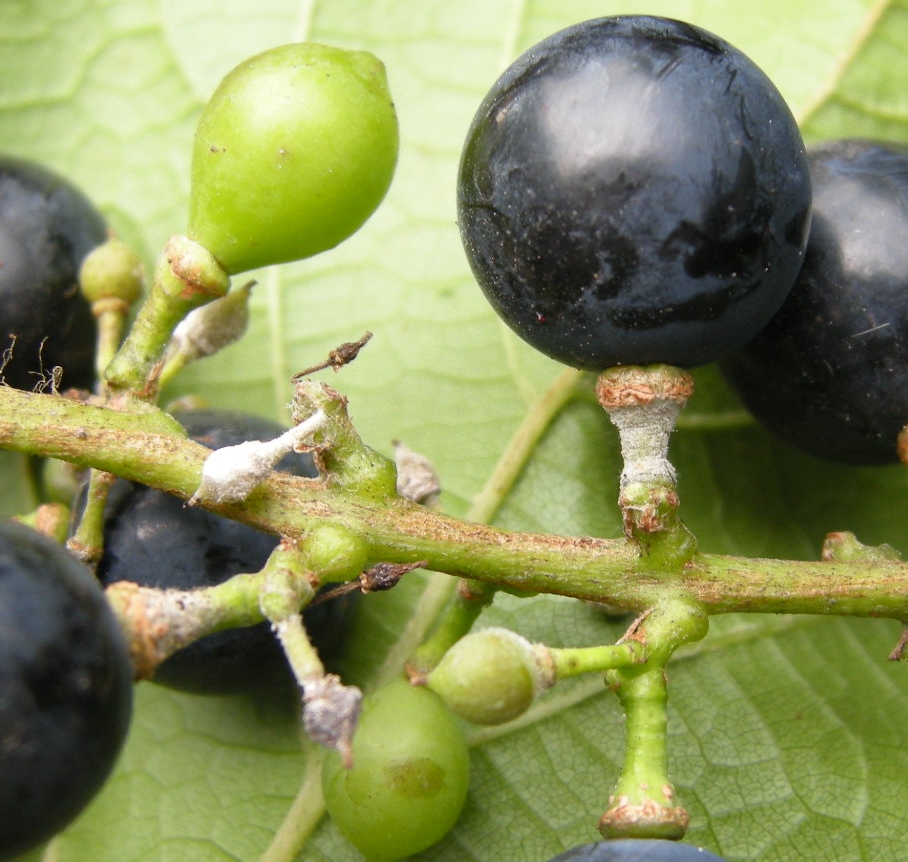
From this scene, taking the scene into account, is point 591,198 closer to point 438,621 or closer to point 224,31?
point 438,621

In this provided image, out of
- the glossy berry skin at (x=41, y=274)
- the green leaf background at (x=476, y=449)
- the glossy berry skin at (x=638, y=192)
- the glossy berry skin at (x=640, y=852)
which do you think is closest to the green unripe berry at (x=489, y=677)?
the glossy berry skin at (x=640, y=852)

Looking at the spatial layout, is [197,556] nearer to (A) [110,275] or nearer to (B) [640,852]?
(A) [110,275]

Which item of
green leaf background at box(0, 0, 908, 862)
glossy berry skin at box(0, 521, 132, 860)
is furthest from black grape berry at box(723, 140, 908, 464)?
glossy berry skin at box(0, 521, 132, 860)

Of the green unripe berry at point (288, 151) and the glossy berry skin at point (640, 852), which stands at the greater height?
the green unripe berry at point (288, 151)

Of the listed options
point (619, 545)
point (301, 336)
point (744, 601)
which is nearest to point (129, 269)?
point (301, 336)

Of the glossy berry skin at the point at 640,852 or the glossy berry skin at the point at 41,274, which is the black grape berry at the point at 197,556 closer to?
the glossy berry skin at the point at 41,274

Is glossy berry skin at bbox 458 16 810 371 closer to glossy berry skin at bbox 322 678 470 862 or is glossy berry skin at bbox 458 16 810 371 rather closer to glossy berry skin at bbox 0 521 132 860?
glossy berry skin at bbox 322 678 470 862
